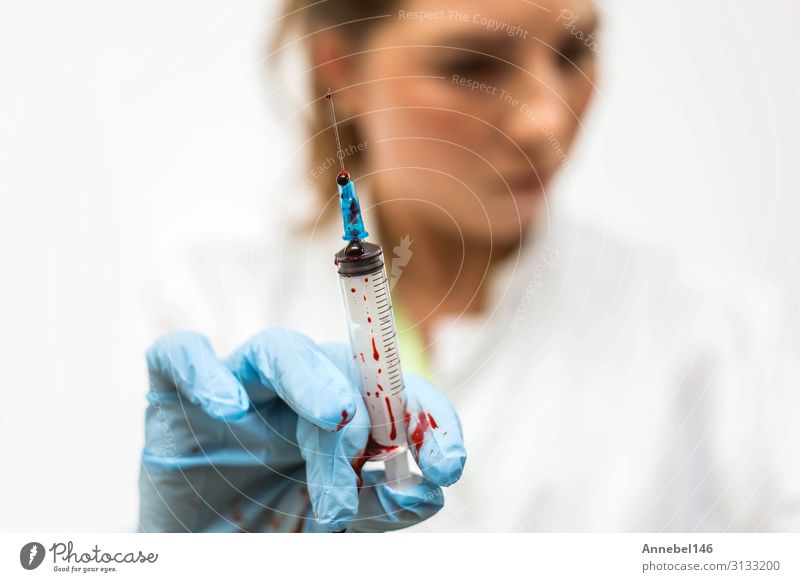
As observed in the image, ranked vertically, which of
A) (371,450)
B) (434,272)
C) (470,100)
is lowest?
(371,450)

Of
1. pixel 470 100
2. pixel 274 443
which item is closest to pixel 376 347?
pixel 274 443

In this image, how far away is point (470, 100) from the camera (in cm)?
74

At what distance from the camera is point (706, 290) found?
80 centimetres

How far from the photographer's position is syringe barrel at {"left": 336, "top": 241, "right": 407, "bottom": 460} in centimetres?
64

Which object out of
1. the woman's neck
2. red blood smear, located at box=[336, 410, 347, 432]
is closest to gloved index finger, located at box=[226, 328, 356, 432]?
red blood smear, located at box=[336, 410, 347, 432]

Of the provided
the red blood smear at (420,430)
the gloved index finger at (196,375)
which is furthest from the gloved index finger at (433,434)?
the gloved index finger at (196,375)

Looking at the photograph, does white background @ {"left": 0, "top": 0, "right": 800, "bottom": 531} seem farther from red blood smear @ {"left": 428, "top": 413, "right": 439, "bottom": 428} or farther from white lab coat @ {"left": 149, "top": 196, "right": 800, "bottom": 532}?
red blood smear @ {"left": 428, "top": 413, "right": 439, "bottom": 428}

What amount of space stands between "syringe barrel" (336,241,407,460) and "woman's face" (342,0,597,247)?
139 millimetres

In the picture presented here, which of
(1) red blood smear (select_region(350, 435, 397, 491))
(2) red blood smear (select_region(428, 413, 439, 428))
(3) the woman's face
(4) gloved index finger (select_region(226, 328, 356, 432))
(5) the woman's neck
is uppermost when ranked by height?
(3) the woman's face

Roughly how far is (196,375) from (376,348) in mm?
169

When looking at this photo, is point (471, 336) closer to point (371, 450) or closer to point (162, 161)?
point (371, 450)

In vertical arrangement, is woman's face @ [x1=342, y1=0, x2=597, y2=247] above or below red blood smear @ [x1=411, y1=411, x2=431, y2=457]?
above

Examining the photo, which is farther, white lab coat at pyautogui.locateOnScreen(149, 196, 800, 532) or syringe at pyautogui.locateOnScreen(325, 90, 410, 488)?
white lab coat at pyautogui.locateOnScreen(149, 196, 800, 532)

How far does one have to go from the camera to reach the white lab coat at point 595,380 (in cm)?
A: 78
